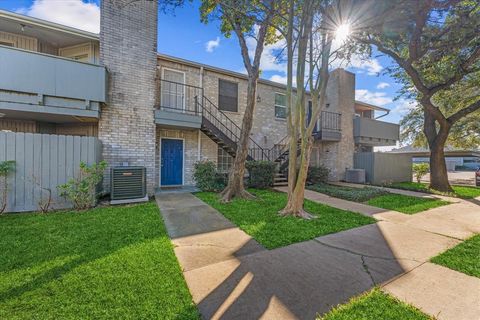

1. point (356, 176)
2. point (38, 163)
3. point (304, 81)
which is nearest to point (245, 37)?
point (304, 81)

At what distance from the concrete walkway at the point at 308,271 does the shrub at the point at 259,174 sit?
17.7 ft

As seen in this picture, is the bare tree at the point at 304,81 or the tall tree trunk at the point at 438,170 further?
the tall tree trunk at the point at 438,170

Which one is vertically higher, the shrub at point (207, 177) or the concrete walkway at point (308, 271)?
the shrub at point (207, 177)

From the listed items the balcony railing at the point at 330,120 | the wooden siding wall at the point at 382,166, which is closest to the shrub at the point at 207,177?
the balcony railing at the point at 330,120

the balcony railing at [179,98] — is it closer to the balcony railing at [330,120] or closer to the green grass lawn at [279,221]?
the green grass lawn at [279,221]

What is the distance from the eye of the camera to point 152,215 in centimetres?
550

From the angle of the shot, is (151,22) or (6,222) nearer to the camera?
(6,222)

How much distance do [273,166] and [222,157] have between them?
9.29ft

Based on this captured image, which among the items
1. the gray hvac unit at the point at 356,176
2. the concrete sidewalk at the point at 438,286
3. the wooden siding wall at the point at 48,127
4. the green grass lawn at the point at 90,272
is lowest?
the concrete sidewalk at the point at 438,286

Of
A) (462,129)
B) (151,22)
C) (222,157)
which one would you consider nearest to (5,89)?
(151,22)

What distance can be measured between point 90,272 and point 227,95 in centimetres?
1001

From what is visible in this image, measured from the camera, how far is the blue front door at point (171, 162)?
999cm

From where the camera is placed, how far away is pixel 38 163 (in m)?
5.83

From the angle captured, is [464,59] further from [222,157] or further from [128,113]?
[128,113]
